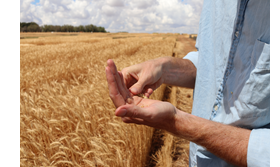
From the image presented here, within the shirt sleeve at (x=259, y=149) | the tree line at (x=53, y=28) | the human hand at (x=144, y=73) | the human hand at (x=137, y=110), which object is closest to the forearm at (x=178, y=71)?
the human hand at (x=144, y=73)

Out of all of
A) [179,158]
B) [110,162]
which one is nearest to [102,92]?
[110,162]

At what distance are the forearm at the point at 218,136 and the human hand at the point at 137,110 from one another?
0.20 feet

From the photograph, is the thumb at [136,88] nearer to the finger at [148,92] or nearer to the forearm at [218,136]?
the finger at [148,92]

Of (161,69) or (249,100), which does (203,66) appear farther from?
(249,100)

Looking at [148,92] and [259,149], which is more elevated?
[148,92]

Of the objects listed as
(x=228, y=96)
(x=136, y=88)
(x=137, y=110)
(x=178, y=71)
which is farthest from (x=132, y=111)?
(x=178, y=71)

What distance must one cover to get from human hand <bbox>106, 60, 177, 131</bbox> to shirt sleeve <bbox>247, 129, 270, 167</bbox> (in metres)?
0.35

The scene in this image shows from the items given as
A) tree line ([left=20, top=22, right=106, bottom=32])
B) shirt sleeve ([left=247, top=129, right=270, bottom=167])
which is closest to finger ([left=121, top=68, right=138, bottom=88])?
shirt sleeve ([left=247, top=129, right=270, bottom=167])

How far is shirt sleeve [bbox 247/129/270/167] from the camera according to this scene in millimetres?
665

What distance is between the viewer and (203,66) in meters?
1.07

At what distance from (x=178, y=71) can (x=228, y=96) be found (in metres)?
0.46

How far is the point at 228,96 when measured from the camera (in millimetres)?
845

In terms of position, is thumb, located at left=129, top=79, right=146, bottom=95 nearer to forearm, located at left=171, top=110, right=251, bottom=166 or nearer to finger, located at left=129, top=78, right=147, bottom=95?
finger, located at left=129, top=78, right=147, bottom=95

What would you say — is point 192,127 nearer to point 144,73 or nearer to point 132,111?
point 132,111
